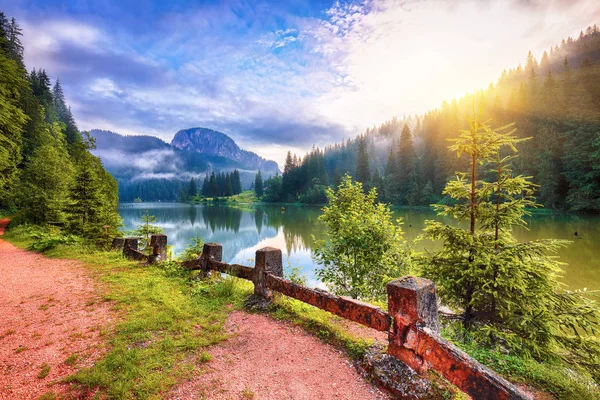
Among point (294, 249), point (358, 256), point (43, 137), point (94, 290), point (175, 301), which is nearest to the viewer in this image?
point (175, 301)

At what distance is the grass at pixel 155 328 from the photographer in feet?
11.0

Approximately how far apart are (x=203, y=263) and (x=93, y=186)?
10995 millimetres

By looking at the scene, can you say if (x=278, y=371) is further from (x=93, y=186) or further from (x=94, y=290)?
(x=93, y=186)

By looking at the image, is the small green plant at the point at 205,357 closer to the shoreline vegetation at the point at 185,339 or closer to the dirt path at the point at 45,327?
the shoreline vegetation at the point at 185,339

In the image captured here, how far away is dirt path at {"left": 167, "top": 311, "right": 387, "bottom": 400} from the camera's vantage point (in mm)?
3252

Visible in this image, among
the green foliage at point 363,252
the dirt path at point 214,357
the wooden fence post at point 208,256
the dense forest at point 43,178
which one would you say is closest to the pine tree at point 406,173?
the green foliage at point 363,252

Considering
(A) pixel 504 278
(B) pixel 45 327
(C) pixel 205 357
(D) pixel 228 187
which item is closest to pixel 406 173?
(A) pixel 504 278

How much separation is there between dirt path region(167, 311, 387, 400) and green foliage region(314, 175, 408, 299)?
13.3 ft

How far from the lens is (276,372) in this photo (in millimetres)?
3713

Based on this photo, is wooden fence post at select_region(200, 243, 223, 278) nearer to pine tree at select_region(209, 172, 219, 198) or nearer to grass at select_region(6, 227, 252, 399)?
grass at select_region(6, 227, 252, 399)

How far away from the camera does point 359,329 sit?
16.7 ft

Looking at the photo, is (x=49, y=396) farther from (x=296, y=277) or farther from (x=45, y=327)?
(x=296, y=277)

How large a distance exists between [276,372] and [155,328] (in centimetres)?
255

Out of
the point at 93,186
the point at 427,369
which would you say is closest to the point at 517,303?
the point at 427,369
